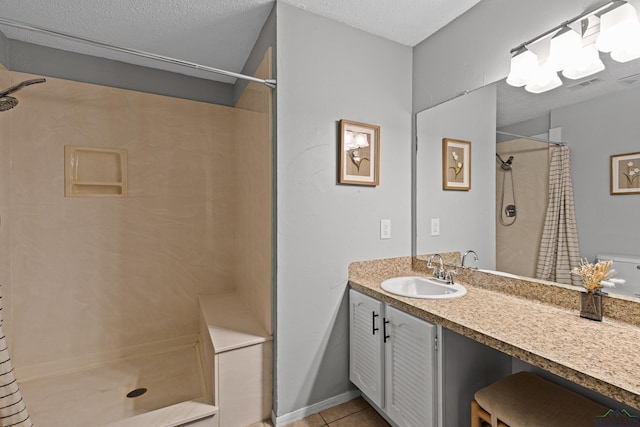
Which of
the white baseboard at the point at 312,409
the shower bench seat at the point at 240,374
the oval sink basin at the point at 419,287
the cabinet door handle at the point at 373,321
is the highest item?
the oval sink basin at the point at 419,287

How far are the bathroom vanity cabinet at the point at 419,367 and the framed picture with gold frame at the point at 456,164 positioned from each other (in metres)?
0.90

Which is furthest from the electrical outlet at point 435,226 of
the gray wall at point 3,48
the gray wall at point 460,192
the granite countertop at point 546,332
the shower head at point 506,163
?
the gray wall at point 3,48

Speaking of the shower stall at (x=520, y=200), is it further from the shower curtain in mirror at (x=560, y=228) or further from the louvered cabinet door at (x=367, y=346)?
the louvered cabinet door at (x=367, y=346)

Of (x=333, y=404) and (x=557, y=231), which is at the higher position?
(x=557, y=231)

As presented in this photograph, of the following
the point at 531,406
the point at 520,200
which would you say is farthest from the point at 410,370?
the point at 520,200

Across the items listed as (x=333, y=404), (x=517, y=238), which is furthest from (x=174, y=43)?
(x=333, y=404)

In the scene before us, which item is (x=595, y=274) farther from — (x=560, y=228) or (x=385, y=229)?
(x=385, y=229)

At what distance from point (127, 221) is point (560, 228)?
2.91 metres

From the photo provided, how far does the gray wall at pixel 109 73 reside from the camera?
2068 millimetres

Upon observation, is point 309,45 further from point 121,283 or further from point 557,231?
point 121,283

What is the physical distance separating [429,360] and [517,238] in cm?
80

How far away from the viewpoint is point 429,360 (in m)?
1.26

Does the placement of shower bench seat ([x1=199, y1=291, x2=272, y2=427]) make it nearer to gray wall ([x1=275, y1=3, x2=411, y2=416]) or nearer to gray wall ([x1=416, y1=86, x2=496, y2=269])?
gray wall ([x1=275, y1=3, x2=411, y2=416])

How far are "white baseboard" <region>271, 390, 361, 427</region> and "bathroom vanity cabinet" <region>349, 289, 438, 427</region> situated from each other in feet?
0.48
